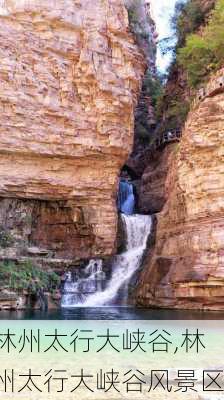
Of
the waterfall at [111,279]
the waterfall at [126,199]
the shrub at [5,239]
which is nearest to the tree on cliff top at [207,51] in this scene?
the waterfall at [126,199]

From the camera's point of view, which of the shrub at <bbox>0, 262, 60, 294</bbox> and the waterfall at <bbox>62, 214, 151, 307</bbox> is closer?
the shrub at <bbox>0, 262, 60, 294</bbox>

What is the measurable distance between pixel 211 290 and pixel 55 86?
1199 cm

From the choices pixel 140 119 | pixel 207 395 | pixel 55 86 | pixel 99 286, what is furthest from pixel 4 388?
pixel 140 119

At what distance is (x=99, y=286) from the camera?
25016 millimetres

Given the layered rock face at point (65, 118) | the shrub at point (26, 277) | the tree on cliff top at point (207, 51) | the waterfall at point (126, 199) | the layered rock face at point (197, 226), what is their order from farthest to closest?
the waterfall at point (126, 199) < the tree on cliff top at point (207, 51) < the layered rock face at point (65, 118) < the shrub at point (26, 277) < the layered rock face at point (197, 226)

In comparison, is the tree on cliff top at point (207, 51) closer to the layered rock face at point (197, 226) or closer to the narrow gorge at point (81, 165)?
the narrow gorge at point (81, 165)

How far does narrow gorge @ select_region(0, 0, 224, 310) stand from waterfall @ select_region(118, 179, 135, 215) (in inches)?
93.7

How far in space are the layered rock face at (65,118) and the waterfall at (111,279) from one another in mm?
1014

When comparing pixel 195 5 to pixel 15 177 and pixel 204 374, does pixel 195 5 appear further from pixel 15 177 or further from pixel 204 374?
pixel 204 374

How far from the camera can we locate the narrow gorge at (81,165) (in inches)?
863

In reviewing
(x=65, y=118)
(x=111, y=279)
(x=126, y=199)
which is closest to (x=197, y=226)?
(x=111, y=279)

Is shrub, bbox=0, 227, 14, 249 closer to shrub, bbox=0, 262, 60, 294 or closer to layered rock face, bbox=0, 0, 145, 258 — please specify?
layered rock face, bbox=0, 0, 145, 258

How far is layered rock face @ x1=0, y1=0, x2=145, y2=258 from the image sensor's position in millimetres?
24578

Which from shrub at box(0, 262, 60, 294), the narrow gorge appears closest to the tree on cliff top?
the narrow gorge
